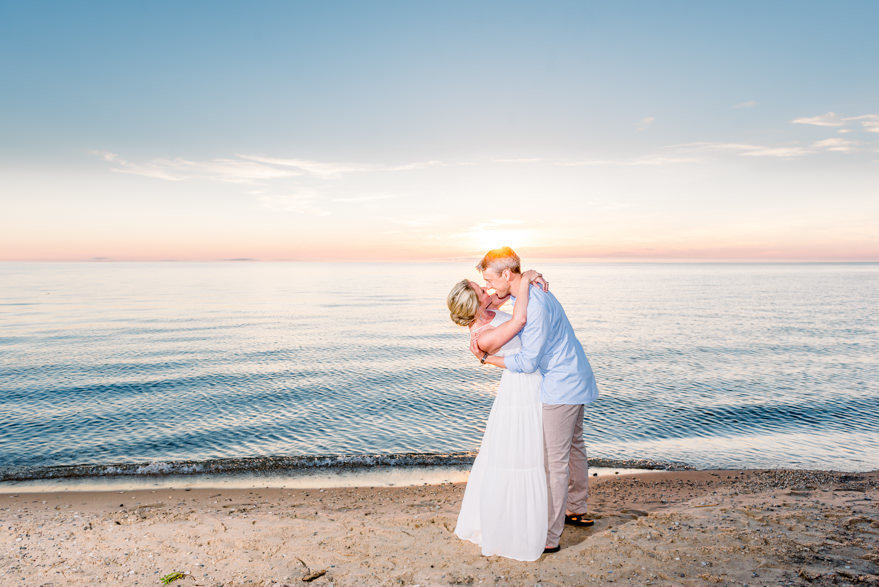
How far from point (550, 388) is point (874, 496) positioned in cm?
651

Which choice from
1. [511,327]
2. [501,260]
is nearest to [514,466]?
[511,327]

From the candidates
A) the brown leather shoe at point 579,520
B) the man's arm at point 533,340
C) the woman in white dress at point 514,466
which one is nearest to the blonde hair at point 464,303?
the woman in white dress at point 514,466

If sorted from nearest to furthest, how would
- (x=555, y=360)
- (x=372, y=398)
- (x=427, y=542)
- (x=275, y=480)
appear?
(x=555, y=360), (x=427, y=542), (x=275, y=480), (x=372, y=398)

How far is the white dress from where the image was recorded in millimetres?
5105

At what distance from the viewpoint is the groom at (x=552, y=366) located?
4.77 metres

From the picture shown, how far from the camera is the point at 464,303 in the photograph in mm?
4727

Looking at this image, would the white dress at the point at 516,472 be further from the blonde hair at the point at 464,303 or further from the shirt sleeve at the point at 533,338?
the blonde hair at the point at 464,303

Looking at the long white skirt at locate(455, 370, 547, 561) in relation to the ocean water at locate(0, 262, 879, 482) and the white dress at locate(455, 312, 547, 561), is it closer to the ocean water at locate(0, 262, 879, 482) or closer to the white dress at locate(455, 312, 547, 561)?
the white dress at locate(455, 312, 547, 561)

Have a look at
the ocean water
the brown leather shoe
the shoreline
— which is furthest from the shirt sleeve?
the ocean water

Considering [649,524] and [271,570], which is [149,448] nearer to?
[271,570]

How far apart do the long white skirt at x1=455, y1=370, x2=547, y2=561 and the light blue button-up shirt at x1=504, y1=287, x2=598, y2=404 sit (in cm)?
16

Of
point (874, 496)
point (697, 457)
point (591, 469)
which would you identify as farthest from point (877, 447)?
point (591, 469)

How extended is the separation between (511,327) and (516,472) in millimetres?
1513

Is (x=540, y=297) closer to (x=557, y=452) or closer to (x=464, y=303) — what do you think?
(x=464, y=303)
